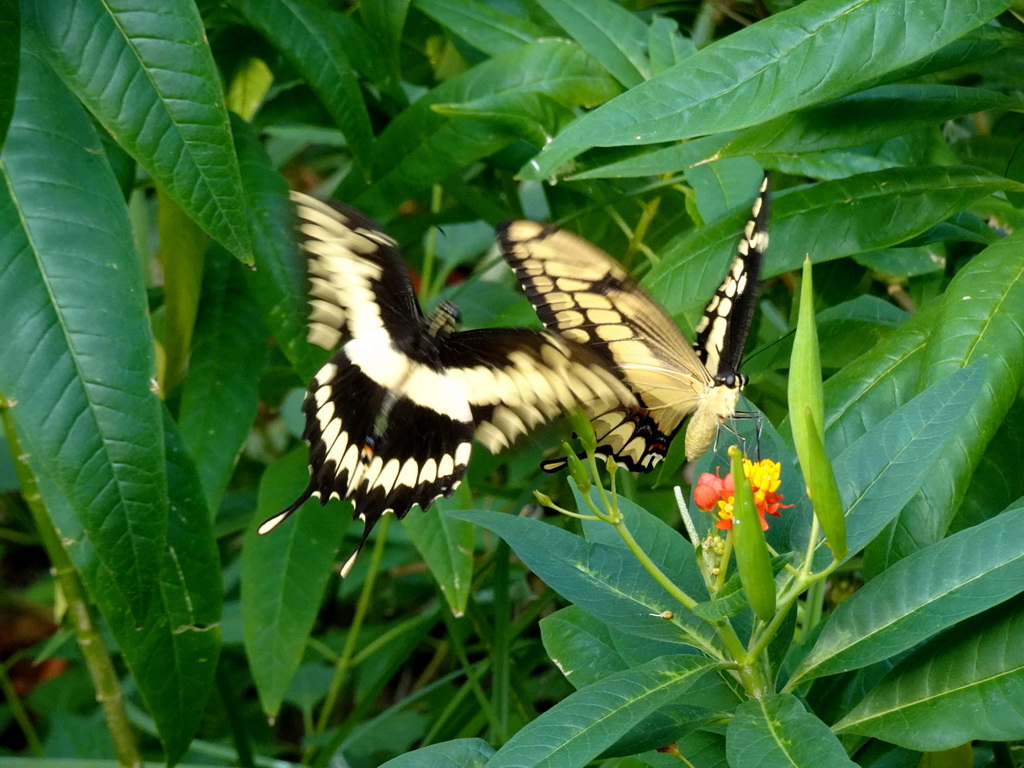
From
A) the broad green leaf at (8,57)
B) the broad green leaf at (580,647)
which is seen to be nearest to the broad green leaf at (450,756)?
the broad green leaf at (580,647)

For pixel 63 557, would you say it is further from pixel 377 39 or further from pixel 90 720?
pixel 90 720

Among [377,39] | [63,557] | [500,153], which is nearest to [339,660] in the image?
[63,557]

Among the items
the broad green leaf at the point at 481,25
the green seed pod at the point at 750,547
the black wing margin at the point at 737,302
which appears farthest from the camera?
the broad green leaf at the point at 481,25

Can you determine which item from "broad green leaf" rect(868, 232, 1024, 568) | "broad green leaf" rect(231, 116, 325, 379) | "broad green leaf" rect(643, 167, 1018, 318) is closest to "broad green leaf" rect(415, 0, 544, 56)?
"broad green leaf" rect(231, 116, 325, 379)

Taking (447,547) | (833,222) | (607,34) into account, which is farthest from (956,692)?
(607,34)

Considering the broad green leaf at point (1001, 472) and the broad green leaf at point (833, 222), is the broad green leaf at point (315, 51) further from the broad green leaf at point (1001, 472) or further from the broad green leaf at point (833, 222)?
the broad green leaf at point (1001, 472)

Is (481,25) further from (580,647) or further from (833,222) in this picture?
(580,647)
